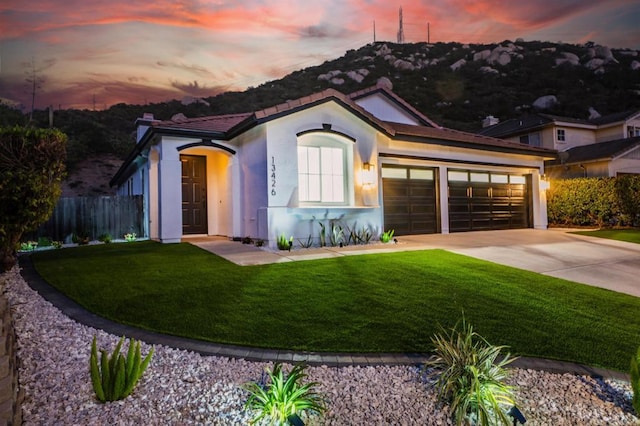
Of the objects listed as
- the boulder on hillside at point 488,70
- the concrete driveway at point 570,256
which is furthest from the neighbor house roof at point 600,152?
the boulder on hillside at point 488,70

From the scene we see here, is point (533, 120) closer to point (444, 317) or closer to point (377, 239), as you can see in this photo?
point (377, 239)

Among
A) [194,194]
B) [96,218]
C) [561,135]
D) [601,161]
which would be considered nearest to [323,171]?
[194,194]

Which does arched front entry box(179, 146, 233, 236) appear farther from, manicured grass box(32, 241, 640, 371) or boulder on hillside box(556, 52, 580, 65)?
boulder on hillside box(556, 52, 580, 65)

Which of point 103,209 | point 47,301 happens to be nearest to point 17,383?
point 47,301

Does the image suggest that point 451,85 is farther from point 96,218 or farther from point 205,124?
point 96,218

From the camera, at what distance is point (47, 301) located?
15.9ft

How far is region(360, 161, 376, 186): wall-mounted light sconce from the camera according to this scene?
10.4 metres

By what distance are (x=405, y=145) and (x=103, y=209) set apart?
10.4m

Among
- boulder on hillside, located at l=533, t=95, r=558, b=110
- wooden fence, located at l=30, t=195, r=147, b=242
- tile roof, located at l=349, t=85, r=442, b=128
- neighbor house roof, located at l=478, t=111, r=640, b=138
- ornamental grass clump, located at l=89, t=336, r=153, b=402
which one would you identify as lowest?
ornamental grass clump, located at l=89, t=336, r=153, b=402

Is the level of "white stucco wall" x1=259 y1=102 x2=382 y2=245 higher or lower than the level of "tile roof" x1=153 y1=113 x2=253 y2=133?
lower

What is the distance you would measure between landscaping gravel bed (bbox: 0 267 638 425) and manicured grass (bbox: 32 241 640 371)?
467 millimetres

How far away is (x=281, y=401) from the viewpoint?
93.3 inches

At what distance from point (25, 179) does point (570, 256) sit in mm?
11167

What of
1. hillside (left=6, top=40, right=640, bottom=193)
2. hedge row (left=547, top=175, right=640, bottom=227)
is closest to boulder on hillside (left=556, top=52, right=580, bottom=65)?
hillside (left=6, top=40, right=640, bottom=193)
